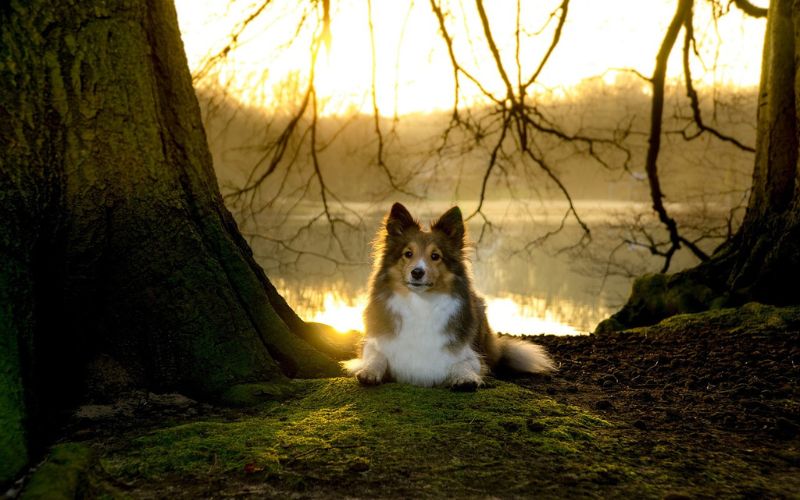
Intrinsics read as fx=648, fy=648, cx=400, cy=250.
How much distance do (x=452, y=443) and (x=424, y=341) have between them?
1.27 metres

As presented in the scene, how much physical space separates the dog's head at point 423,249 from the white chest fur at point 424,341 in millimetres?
113

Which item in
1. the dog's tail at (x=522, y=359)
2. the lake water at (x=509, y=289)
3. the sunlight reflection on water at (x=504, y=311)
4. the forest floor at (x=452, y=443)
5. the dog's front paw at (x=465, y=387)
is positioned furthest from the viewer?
the sunlight reflection on water at (x=504, y=311)

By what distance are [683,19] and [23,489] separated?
33.8ft

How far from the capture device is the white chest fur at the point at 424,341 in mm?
4852

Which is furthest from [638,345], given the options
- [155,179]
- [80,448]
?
[80,448]

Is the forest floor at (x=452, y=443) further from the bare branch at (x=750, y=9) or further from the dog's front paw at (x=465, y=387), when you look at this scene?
the bare branch at (x=750, y=9)

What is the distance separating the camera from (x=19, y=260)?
3732mm

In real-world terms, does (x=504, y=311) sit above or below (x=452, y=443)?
below

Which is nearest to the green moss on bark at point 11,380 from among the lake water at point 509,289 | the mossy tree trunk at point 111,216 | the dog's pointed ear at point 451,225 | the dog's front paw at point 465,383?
the mossy tree trunk at point 111,216

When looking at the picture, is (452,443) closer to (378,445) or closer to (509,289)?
(378,445)

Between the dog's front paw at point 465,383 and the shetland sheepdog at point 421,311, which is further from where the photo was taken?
the shetland sheepdog at point 421,311

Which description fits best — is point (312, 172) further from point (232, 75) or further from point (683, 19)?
point (683, 19)

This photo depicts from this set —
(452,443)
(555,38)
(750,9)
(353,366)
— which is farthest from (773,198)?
(452,443)

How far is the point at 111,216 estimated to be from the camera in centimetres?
439
